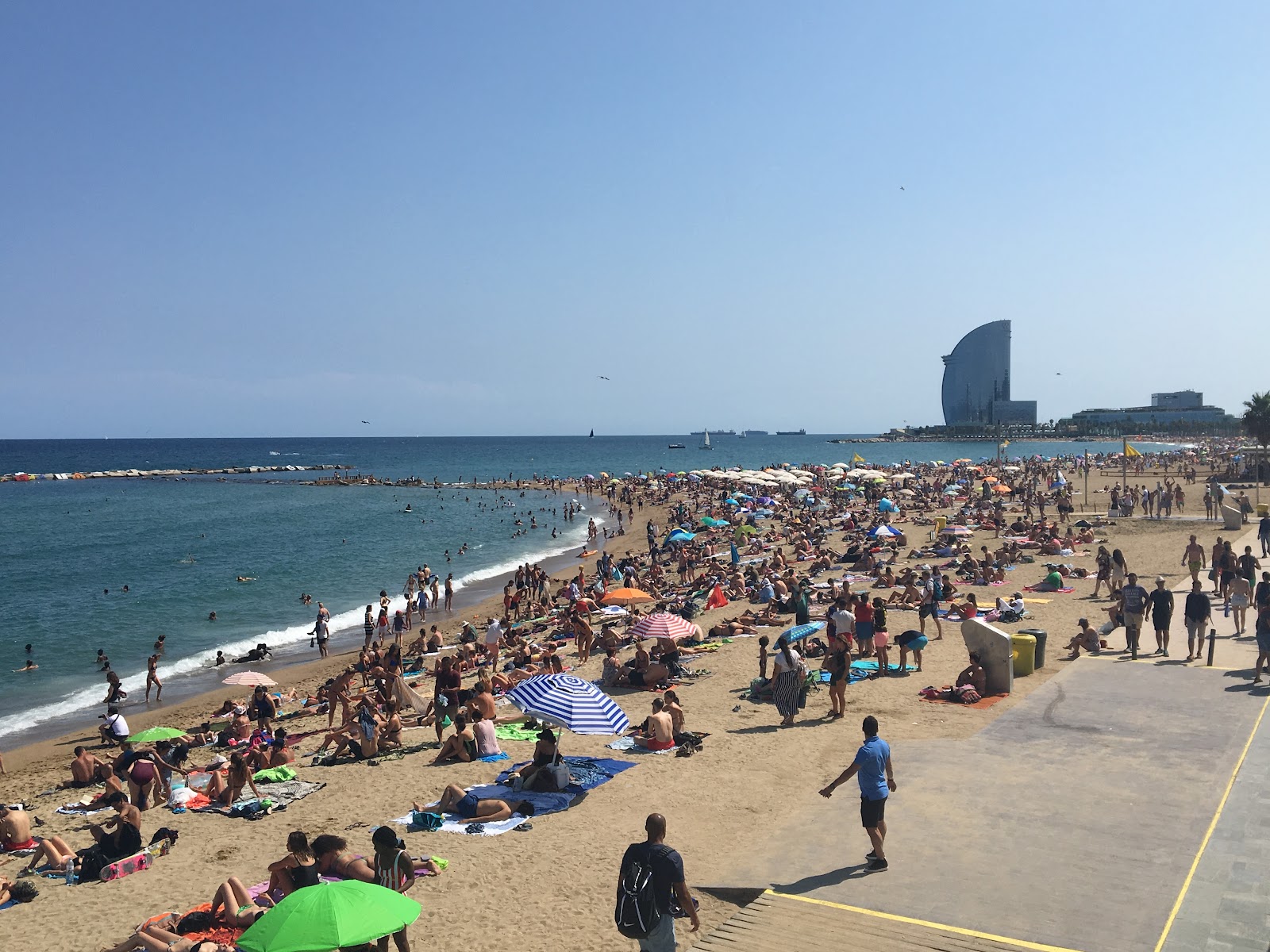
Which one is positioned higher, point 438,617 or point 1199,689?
point 1199,689

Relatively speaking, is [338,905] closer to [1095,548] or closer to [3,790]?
[3,790]

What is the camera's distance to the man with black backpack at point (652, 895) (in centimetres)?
473

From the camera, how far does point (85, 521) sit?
5659 centimetres

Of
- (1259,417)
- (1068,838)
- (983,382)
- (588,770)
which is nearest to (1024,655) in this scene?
(1068,838)

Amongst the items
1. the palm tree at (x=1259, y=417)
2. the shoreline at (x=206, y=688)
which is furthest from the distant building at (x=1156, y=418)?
the shoreline at (x=206, y=688)

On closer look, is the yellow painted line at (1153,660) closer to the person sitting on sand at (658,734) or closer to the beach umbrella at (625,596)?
the person sitting on sand at (658,734)

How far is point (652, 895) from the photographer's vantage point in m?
4.73

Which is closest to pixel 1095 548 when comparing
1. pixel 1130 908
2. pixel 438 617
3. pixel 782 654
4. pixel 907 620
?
pixel 907 620

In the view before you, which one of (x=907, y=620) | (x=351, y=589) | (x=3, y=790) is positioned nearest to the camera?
(x=3, y=790)

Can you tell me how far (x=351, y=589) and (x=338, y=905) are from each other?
28.3 metres

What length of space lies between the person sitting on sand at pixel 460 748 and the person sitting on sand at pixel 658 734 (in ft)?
6.99

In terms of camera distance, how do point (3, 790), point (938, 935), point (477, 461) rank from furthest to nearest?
point (477, 461)
point (3, 790)
point (938, 935)

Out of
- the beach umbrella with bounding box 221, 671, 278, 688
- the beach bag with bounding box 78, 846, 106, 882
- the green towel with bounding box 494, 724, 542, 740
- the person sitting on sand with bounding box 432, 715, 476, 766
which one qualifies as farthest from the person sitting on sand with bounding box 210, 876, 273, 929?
the beach umbrella with bounding box 221, 671, 278, 688

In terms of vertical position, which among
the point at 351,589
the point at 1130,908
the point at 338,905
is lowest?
the point at 351,589
